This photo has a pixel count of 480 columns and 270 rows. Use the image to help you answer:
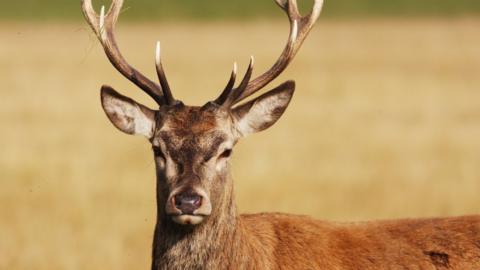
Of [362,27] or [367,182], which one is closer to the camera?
[367,182]

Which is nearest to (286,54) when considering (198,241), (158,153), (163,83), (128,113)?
(163,83)

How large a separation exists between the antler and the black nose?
0.98 meters

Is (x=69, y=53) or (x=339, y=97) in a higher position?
(x=69, y=53)

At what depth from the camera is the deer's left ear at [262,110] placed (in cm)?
805

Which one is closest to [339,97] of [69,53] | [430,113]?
[430,113]

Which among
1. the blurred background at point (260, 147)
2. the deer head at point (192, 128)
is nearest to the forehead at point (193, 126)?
the deer head at point (192, 128)

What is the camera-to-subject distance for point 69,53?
42.6m

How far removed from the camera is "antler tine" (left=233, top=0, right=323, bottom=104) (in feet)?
26.8

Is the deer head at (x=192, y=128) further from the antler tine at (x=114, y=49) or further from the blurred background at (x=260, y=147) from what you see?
the blurred background at (x=260, y=147)

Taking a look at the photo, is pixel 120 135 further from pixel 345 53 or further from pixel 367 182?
pixel 345 53

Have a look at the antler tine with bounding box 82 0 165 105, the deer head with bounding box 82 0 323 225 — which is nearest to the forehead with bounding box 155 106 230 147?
the deer head with bounding box 82 0 323 225

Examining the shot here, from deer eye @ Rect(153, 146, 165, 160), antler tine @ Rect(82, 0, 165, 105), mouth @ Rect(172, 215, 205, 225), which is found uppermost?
antler tine @ Rect(82, 0, 165, 105)

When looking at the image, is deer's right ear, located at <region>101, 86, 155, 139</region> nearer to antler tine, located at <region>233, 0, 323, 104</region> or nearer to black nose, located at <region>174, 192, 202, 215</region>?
antler tine, located at <region>233, 0, 323, 104</region>

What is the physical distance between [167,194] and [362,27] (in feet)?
171
